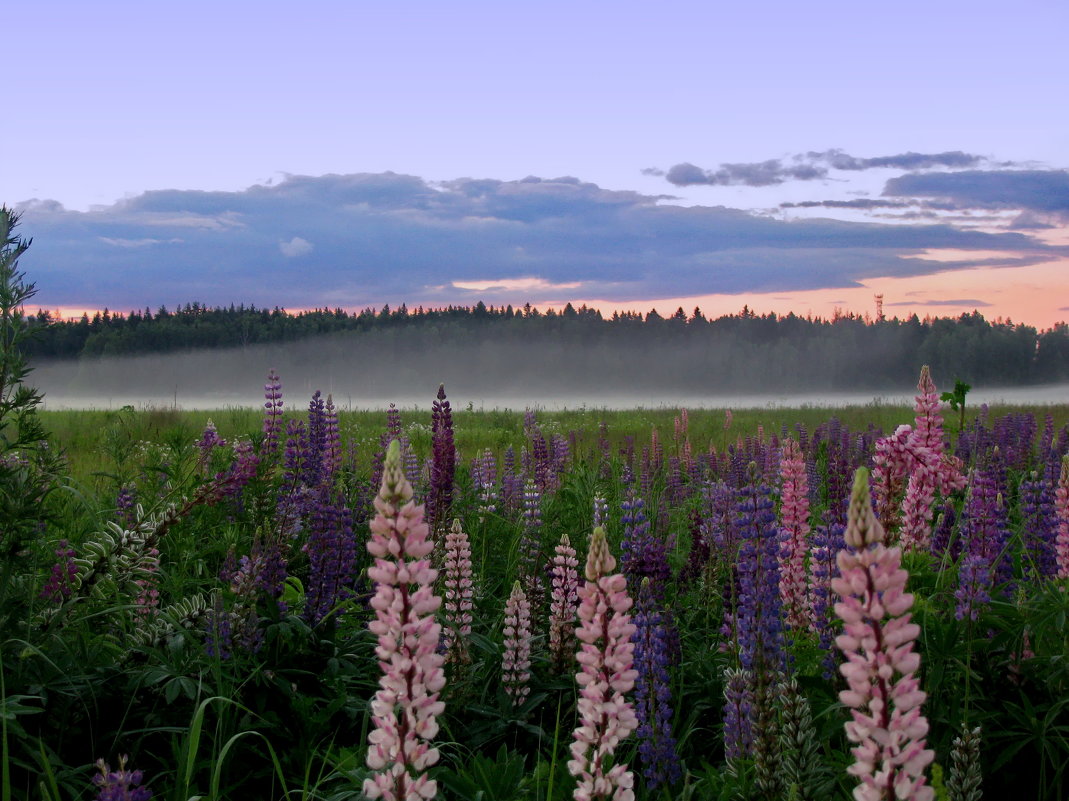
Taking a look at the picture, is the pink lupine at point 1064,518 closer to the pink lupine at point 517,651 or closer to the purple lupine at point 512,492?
the pink lupine at point 517,651

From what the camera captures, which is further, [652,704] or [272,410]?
[272,410]

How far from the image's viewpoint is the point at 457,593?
13.2ft

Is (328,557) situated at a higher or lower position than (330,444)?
lower

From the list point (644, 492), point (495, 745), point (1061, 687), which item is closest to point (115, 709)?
point (495, 745)

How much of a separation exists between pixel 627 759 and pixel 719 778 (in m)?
0.57

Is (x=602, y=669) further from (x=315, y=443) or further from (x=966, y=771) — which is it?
(x=315, y=443)

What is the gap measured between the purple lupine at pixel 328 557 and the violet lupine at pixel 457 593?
751 millimetres

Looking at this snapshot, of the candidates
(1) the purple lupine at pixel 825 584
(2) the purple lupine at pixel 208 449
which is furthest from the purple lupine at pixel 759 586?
(2) the purple lupine at pixel 208 449

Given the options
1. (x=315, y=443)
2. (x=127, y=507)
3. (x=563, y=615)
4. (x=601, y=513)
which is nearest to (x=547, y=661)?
(x=563, y=615)

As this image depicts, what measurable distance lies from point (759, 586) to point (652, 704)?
640 mm


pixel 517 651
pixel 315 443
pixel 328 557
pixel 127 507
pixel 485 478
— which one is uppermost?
pixel 315 443

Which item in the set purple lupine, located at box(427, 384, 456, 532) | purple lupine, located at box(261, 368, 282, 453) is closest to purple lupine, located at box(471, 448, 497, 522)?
purple lupine, located at box(427, 384, 456, 532)

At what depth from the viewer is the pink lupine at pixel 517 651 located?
12.2ft

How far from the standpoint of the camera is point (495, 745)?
142 inches
